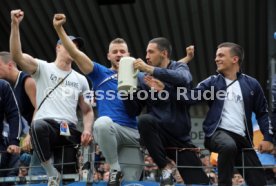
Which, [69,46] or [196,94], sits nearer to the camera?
[69,46]

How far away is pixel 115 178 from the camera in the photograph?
18.7 ft

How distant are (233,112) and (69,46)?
178 cm

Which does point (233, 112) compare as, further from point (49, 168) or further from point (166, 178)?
point (49, 168)

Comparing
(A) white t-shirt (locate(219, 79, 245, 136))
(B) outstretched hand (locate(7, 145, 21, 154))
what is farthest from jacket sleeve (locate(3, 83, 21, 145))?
(A) white t-shirt (locate(219, 79, 245, 136))

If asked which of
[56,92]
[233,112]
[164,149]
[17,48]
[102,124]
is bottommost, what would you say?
[164,149]

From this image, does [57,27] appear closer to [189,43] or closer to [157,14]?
[157,14]

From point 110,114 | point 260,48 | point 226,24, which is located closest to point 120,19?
point 226,24

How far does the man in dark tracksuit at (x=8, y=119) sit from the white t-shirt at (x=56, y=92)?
0.36 metres

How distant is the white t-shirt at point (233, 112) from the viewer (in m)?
6.16

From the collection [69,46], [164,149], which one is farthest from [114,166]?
[69,46]

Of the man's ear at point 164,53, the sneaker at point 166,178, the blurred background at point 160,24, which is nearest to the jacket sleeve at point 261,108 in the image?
the man's ear at point 164,53

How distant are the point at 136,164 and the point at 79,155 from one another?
63 cm

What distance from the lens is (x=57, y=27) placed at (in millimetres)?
6059

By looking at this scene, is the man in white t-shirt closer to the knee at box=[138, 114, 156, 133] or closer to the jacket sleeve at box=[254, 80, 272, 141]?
the knee at box=[138, 114, 156, 133]
